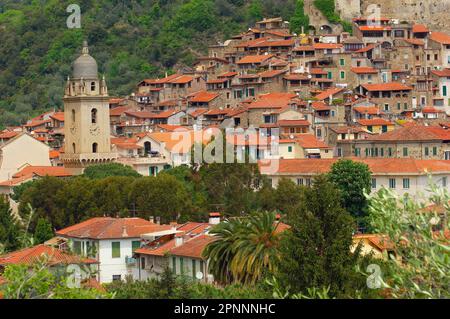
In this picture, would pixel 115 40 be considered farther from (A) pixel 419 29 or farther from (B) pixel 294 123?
(B) pixel 294 123

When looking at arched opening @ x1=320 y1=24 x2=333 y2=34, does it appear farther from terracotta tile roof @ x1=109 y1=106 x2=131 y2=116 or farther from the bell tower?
the bell tower

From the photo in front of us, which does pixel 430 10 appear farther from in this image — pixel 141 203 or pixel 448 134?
pixel 141 203

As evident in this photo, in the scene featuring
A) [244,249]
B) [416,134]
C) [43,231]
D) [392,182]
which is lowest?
[392,182]

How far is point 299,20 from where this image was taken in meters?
126

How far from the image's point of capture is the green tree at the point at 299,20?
12494 centimetres

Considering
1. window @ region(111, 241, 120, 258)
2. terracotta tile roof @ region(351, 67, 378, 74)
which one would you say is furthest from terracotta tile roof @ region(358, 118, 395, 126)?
window @ region(111, 241, 120, 258)

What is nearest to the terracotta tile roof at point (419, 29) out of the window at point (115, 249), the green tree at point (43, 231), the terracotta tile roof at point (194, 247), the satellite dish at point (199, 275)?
the green tree at point (43, 231)

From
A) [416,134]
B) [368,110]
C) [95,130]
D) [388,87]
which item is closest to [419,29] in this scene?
[388,87]

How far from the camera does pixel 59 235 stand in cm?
6556

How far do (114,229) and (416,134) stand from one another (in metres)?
33.2

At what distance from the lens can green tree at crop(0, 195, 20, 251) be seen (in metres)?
64.2

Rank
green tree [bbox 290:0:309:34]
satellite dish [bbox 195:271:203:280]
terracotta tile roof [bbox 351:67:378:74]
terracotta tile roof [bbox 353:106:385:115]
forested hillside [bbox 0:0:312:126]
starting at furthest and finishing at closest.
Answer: forested hillside [bbox 0:0:312:126] < green tree [bbox 290:0:309:34] < terracotta tile roof [bbox 351:67:378:74] < terracotta tile roof [bbox 353:106:385:115] < satellite dish [bbox 195:271:203:280]

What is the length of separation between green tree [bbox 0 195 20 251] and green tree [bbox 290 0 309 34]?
5464 centimetres

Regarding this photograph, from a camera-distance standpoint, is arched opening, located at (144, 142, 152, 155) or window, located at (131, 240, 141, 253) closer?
window, located at (131, 240, 141, 253)
